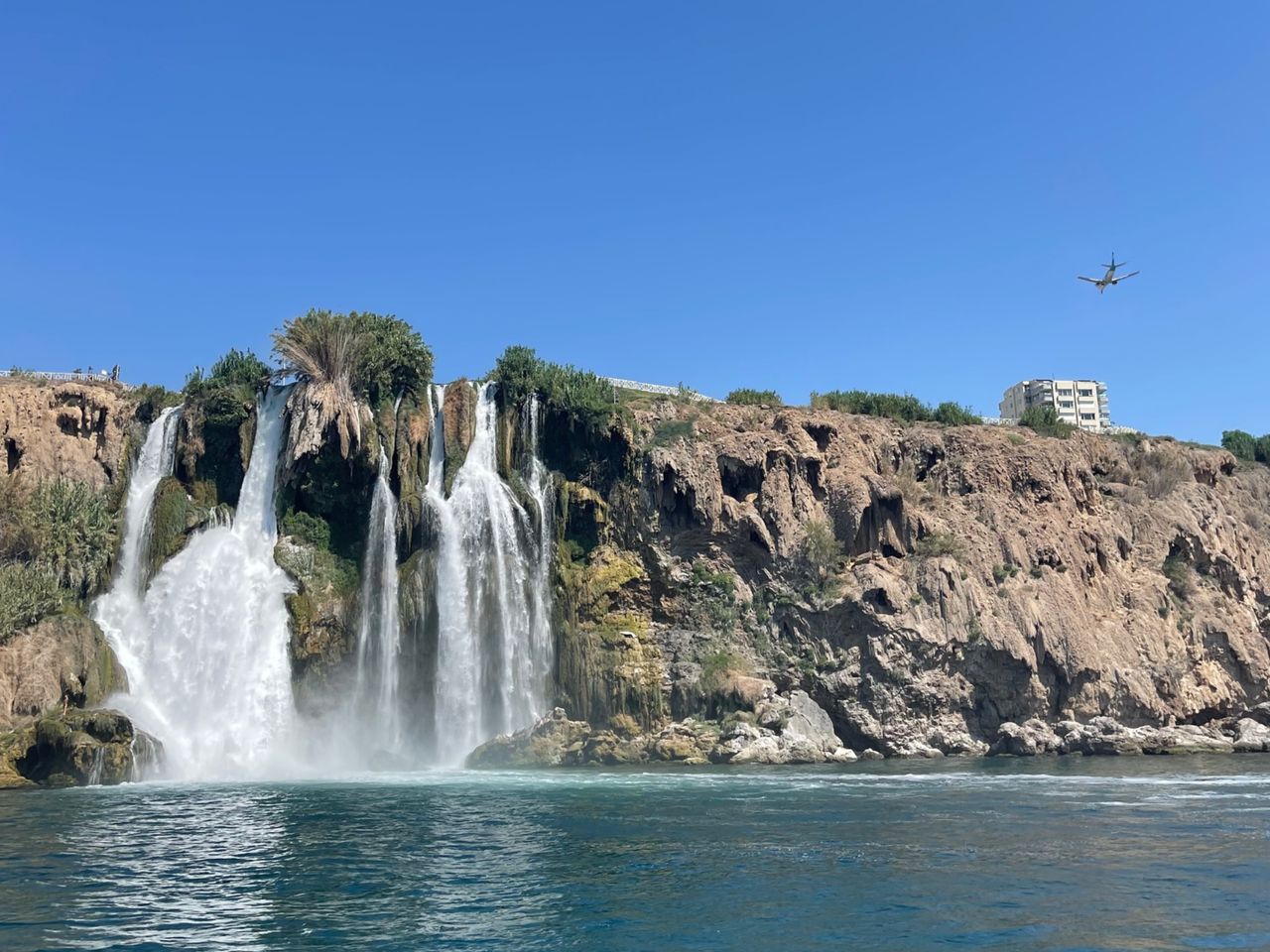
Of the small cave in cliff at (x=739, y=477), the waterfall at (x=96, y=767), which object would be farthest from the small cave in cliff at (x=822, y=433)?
the waterfall at (x=96, y=767)

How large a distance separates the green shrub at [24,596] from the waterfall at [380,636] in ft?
39.0

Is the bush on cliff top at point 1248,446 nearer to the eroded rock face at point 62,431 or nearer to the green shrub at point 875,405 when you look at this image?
the green shrub at point 875,405

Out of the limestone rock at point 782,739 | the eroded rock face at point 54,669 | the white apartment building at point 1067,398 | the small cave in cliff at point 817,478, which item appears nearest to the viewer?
the eroded rock face at point 54,669

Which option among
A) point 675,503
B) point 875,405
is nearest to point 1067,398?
point 875,405

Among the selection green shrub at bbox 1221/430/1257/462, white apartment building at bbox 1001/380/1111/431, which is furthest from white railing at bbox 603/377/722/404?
white apartment building at bbox 1001/380/1111/431

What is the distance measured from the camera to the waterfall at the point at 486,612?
46312 mm

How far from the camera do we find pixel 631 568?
51469 mm

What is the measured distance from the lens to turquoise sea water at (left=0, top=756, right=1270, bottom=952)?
15.0 meters

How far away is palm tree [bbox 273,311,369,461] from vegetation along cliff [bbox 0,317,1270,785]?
13 cm

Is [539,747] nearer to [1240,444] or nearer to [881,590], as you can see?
[881,590]

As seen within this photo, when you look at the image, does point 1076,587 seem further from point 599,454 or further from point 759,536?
point 599,454

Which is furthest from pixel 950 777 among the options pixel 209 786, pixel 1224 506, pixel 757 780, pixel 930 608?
pixel 1224 506

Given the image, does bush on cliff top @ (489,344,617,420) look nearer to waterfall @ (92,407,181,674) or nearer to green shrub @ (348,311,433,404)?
green shrub @ (348,311,433,404)

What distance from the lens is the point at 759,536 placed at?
53.1 meters
